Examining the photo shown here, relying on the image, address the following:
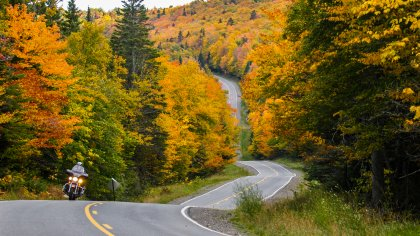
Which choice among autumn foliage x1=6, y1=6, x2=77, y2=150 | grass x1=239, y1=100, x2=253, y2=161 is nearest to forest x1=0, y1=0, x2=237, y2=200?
autumn foliage x1=6, y1=6, x2=77, y2=150

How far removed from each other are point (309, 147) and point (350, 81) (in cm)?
870

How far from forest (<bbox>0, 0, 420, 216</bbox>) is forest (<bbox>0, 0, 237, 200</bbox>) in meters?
0.10

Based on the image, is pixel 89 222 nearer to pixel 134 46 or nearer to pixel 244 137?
pixel 134 46

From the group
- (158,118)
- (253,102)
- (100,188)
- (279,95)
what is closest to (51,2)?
(158,118)

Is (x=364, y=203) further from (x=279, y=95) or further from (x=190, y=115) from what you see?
(x=190, y=115)

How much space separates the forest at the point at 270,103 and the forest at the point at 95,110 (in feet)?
0.33

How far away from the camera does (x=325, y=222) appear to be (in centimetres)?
1216

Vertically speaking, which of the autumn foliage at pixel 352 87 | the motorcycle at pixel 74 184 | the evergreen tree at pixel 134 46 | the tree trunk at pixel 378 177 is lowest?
the motorcycle at pixel 74 184

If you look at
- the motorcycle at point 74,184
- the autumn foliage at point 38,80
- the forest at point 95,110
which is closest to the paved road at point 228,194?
the forest at point 95,110

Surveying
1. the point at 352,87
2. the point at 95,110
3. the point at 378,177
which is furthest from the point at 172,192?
the point at 352,87

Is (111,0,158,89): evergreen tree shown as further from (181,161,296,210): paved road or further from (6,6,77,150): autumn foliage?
(6,6,77,150): autumn foliage

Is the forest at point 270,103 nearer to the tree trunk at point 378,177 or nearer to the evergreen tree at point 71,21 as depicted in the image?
the tree trunk at point 378,177

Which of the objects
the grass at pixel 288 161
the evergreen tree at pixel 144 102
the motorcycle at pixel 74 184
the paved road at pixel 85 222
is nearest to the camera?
the paved road at pixel 85 222

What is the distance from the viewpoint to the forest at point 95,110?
20.9 m
